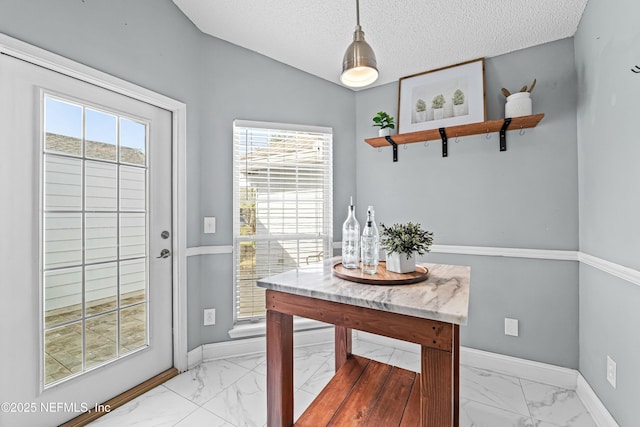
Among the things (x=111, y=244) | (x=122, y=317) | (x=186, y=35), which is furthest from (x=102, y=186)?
(x=186, y=35)

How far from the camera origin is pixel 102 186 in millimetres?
1731

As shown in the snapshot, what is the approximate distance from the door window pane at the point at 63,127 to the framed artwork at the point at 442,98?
2.25 meters

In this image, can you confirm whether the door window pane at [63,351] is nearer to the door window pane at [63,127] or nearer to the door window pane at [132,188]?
the door window pane at [132,188]

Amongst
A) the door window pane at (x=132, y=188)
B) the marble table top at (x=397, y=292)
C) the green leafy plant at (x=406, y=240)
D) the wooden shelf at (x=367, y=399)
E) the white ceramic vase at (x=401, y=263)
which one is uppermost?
the door window pane at (x=132, y=188)

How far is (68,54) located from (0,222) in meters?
0.92

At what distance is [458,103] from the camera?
226cm

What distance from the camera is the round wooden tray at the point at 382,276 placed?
46.6 inches

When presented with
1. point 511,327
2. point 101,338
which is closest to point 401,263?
point 511,327

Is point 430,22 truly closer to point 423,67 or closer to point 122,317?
point 423,67

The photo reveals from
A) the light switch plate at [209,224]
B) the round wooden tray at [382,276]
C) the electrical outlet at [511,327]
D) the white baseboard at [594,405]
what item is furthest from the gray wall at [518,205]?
the light switch plate at [209,224]

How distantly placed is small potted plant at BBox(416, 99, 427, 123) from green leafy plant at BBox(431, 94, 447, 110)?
7 centimetres

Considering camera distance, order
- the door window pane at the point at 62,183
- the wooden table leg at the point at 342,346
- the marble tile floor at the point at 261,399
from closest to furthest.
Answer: the door window pane at the point at 62,183 → the marble tile floor at the point at 261,399 → the wooden table leg at the point at 342,346

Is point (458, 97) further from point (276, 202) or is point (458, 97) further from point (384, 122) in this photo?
point (276, 202)

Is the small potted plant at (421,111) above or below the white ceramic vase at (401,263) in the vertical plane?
above
